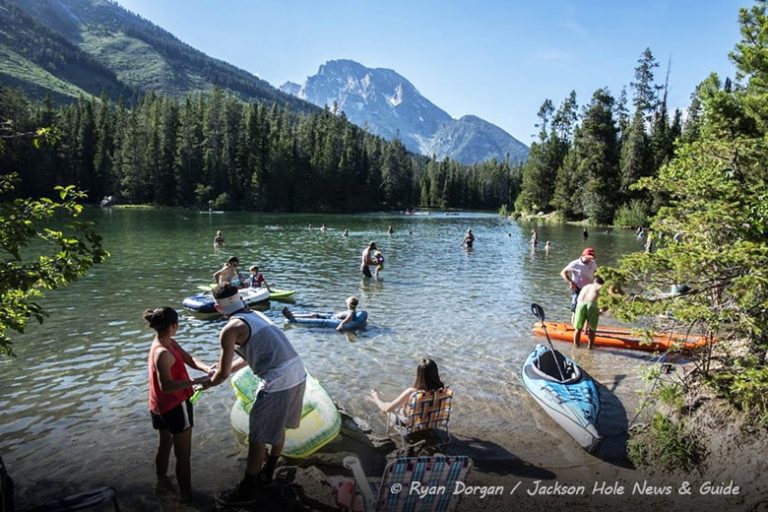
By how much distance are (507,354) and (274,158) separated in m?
97.2

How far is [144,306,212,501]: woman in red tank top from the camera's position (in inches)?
219

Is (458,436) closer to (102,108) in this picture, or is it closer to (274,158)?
(274,158)

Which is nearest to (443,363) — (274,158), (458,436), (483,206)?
(458,436)

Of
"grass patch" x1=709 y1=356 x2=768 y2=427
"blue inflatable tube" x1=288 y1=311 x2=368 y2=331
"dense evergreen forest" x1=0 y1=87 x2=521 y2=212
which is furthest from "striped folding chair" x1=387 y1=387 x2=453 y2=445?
"dense evergreen forest" x1=0 y1=87 x2=521 y2=212

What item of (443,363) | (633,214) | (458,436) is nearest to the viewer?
(458,436)

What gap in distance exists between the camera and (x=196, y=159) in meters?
104

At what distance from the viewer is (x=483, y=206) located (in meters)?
154

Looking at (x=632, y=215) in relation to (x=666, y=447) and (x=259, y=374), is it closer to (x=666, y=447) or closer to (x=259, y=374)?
(x=666, y=447)

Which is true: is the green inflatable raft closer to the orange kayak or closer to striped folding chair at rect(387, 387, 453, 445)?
striped folding chair at rect(387, 387, 453, 445)

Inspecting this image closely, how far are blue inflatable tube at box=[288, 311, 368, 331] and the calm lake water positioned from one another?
0.37 meters

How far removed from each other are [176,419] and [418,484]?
2996mm

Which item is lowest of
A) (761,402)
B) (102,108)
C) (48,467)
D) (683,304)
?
(48,467)

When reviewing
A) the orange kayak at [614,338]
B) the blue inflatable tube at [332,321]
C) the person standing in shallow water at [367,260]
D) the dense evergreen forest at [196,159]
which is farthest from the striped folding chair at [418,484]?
the dense evergreen forest at [196,159]

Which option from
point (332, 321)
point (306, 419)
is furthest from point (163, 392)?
point (332, 321)
